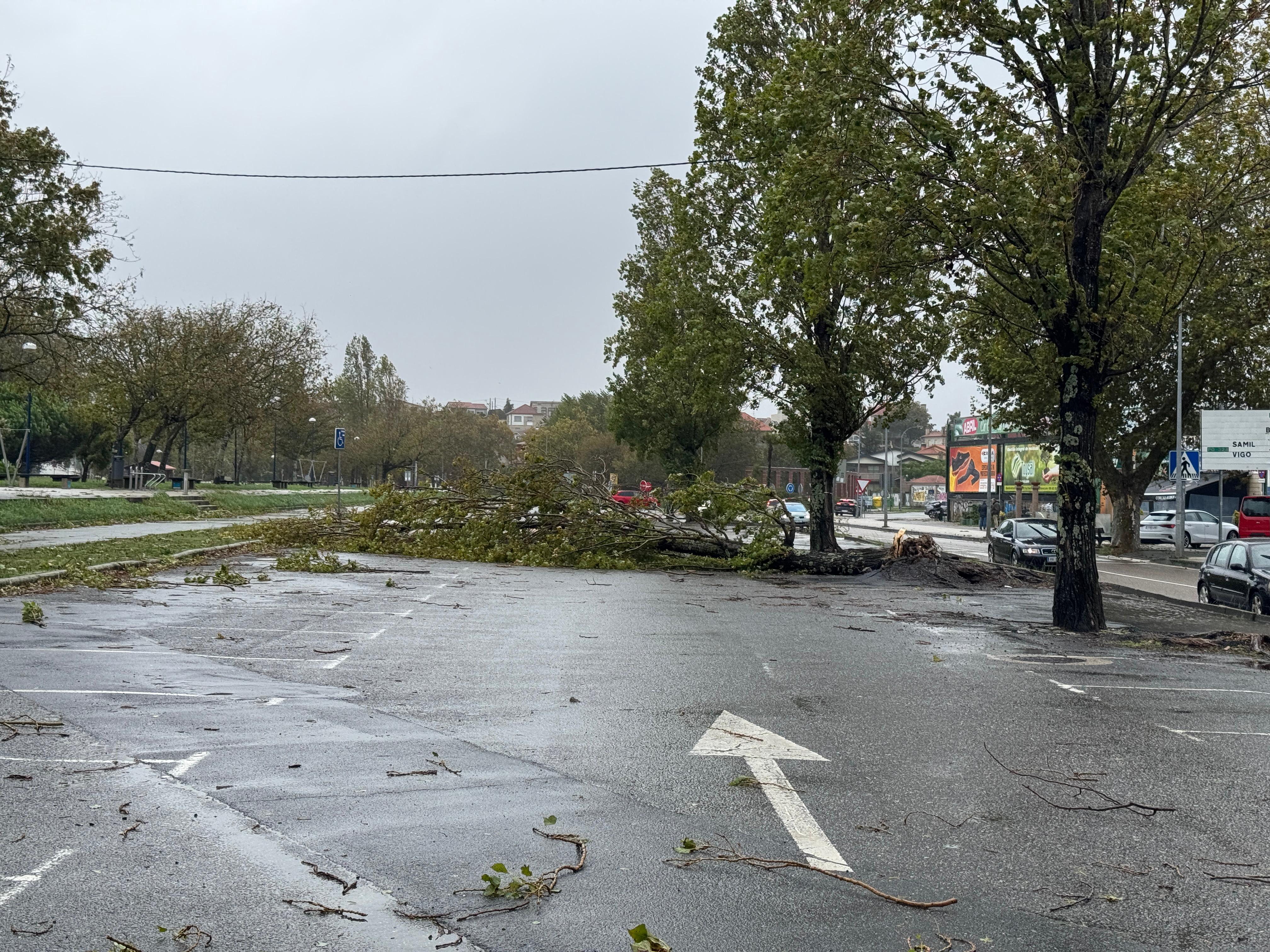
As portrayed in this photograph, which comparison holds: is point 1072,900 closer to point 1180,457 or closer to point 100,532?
point 100,532

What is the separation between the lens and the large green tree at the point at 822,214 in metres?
16.1

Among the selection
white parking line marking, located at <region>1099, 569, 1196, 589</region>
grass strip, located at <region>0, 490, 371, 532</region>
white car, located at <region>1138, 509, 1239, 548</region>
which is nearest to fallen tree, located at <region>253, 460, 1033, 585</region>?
white parking line marking, located at <region>1099, 569, 1196, 589</region>

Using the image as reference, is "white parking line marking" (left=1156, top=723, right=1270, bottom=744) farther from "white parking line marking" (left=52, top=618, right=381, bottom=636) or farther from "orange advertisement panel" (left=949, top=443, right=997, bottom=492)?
"orange advertisement panel" (left=949, top=443, right=997, bottom=492)

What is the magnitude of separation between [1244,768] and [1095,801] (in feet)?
5.18

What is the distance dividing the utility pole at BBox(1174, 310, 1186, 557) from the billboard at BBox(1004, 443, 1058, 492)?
97.5 ft

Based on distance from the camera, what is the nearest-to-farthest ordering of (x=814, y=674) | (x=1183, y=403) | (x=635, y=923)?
(x=635, y=923)
(x=814, y=674)
(x=1183, y=403)

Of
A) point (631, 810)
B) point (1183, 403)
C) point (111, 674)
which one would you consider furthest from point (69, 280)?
point (1183, 403)

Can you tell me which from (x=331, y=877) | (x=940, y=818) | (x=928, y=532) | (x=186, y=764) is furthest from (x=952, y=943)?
(x=928, y=532)

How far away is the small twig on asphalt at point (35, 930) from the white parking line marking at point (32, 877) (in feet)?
0.85

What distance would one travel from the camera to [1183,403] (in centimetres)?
3884

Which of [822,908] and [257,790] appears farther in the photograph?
[257,790]

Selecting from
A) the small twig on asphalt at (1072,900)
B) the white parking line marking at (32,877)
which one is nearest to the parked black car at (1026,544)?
the small twig on asphalt at (1072,900)

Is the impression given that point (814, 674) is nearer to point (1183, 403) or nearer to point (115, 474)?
point (1183, 403)

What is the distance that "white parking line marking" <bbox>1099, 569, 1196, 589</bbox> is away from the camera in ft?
88.6
